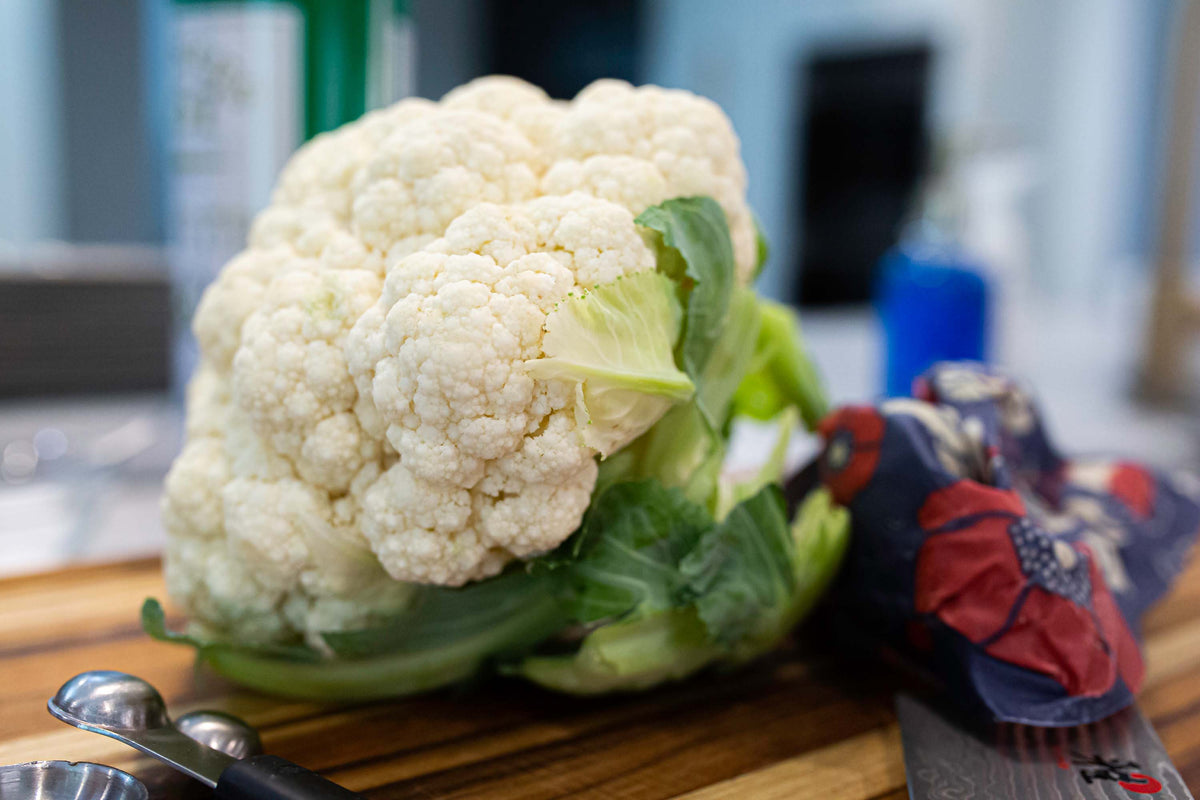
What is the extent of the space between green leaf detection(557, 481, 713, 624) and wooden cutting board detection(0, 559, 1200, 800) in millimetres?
87

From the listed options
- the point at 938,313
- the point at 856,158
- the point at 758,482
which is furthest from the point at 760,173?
the point at 758,482

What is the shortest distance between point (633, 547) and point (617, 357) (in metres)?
0.13

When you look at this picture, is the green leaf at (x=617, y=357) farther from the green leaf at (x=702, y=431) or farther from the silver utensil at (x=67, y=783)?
the silver utensil at (x=67, y=783)

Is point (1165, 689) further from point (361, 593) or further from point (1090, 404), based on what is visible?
point (1090, 404)

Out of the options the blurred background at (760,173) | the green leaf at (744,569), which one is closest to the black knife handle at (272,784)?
the green leaf at (744,569)

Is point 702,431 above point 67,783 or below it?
above

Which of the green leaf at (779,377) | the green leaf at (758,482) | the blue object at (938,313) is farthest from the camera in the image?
the blue object at (938,313)

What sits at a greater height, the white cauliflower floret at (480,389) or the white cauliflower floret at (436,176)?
the white cauliflower floret at (436,176)

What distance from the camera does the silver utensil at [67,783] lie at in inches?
16.8

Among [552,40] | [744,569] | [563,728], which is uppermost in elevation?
[552,40]

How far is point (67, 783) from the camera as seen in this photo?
17.0 inches

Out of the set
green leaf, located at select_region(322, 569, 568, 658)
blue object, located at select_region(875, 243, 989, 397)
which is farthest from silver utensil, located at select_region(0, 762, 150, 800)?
blue object, located at select_region(875, 243, 989, 397)

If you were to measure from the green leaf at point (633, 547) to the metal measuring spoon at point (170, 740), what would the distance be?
0.19 metres

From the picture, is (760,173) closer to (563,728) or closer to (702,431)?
(702,431)
